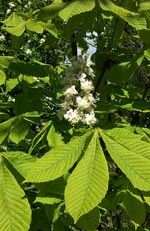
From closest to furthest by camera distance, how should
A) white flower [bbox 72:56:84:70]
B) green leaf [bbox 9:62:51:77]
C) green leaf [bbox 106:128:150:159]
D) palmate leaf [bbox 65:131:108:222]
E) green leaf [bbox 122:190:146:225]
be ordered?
1. palmate leaf [bbox 65:131:108:222]
2. green leaf [bbox 106:128:150:159]
3. green leaf [bbox 122:190:146:225]
4. white flower [bbox 72:56:84:70]
5. green leaf [bbox 9:62:51:77]

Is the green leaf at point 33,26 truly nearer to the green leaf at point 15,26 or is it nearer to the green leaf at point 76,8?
the green leaf at point 15,26

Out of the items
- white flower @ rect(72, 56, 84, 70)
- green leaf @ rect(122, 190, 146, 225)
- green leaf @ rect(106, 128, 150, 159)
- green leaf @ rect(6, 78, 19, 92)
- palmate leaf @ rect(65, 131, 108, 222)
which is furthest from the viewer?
green leaf @ rect(6, 78, 19, 92)

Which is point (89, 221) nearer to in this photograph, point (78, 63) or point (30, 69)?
point (78, 63)

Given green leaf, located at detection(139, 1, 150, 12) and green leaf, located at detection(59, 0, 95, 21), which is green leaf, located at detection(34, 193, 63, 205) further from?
green leaf, located at detection(139, 1, 150, 12)

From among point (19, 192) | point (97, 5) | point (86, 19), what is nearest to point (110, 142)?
point (19, 192)

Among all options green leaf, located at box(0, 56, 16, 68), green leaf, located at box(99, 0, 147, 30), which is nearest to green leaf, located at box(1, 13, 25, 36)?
green leaf, located at box(0, 56, 16, 68)

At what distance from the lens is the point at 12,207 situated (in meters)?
1.06

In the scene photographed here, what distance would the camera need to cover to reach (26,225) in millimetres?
1037

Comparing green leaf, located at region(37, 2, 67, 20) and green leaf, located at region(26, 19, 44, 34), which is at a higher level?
green leaf, located at region(37, 2, 67, 20)

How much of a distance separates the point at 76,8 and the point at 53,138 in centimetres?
39

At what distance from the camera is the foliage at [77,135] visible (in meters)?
1.05

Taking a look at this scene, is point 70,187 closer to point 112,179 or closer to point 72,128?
point 72,128

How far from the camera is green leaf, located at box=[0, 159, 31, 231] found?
3.40ft

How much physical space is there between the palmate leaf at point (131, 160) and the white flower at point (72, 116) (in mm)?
219
